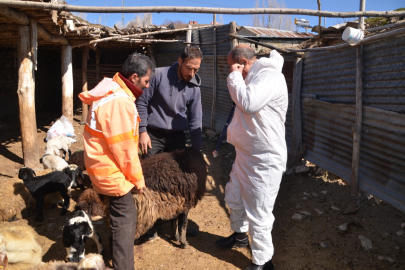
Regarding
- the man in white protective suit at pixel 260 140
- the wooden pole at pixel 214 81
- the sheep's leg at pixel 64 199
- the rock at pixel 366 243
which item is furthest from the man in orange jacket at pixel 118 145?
the wooden pole at pixel 214 81

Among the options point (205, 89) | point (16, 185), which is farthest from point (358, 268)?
point (205, 89)

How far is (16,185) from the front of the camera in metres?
4.69

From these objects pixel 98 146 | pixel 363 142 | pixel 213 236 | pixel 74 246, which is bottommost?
pixel 213 236

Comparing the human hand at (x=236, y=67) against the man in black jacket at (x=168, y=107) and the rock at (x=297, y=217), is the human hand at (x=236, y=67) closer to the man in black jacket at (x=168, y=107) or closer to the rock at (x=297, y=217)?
the man in black jacket at (x=168, y=107)

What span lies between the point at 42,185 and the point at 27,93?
2.52 meters

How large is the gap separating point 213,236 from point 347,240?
170cm

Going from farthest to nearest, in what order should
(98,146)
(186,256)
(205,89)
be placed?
(205,89) → (186,256) → (98,146)

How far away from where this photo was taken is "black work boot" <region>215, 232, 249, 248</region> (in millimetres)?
3529

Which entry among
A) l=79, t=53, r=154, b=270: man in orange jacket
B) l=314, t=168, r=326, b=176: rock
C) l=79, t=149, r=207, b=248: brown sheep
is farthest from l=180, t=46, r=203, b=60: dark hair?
Result: l=314, t=168, r=326, b=176: rock

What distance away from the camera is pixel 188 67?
137 inches

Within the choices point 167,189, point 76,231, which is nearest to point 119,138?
point 167,189

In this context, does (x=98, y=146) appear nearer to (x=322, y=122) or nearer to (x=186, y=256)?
(x=186, y=256)

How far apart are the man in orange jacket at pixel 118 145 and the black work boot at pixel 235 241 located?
1.27 meters

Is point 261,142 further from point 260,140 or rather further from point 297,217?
point 297,217
